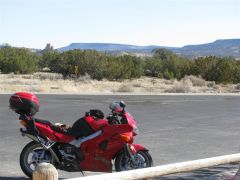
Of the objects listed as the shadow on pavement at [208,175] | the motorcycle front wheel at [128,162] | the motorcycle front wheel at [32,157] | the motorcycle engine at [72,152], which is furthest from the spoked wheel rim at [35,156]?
the shadow on pavement at [208,175]

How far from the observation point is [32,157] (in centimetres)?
831

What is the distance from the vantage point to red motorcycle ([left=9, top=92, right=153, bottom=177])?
8.07 meters

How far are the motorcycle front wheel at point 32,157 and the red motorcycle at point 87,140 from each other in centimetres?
3

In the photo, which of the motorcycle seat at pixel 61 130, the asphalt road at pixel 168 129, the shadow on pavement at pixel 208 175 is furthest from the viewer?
the asphalt road at pixel 168 129

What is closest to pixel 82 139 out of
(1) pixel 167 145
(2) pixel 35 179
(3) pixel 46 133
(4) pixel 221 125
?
(3) pixel 46 133

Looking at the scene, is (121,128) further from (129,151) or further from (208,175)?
(208,175)

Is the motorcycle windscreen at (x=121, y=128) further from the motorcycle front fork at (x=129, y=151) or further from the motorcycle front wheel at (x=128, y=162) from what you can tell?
the motorcycle front wheel at (x=128, y=162)

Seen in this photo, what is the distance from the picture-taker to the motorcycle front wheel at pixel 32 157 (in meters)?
8.26

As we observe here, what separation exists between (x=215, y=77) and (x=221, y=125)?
40.0 metres

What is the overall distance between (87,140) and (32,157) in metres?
0.93

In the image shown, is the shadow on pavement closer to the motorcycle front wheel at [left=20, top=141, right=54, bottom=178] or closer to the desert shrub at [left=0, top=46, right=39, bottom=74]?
the motorcycle front wheel at [left=20, top=141, right=54, bottom=178]

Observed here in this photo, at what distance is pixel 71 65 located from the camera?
59781 millimetres

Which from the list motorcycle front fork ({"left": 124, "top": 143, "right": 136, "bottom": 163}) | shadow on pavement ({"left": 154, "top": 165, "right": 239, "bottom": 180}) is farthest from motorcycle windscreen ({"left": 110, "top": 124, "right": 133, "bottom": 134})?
shadow on pavement ({"left": 154, "top": 165, "right": 239, "bottom": 180})

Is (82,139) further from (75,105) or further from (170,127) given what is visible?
(75,105)
